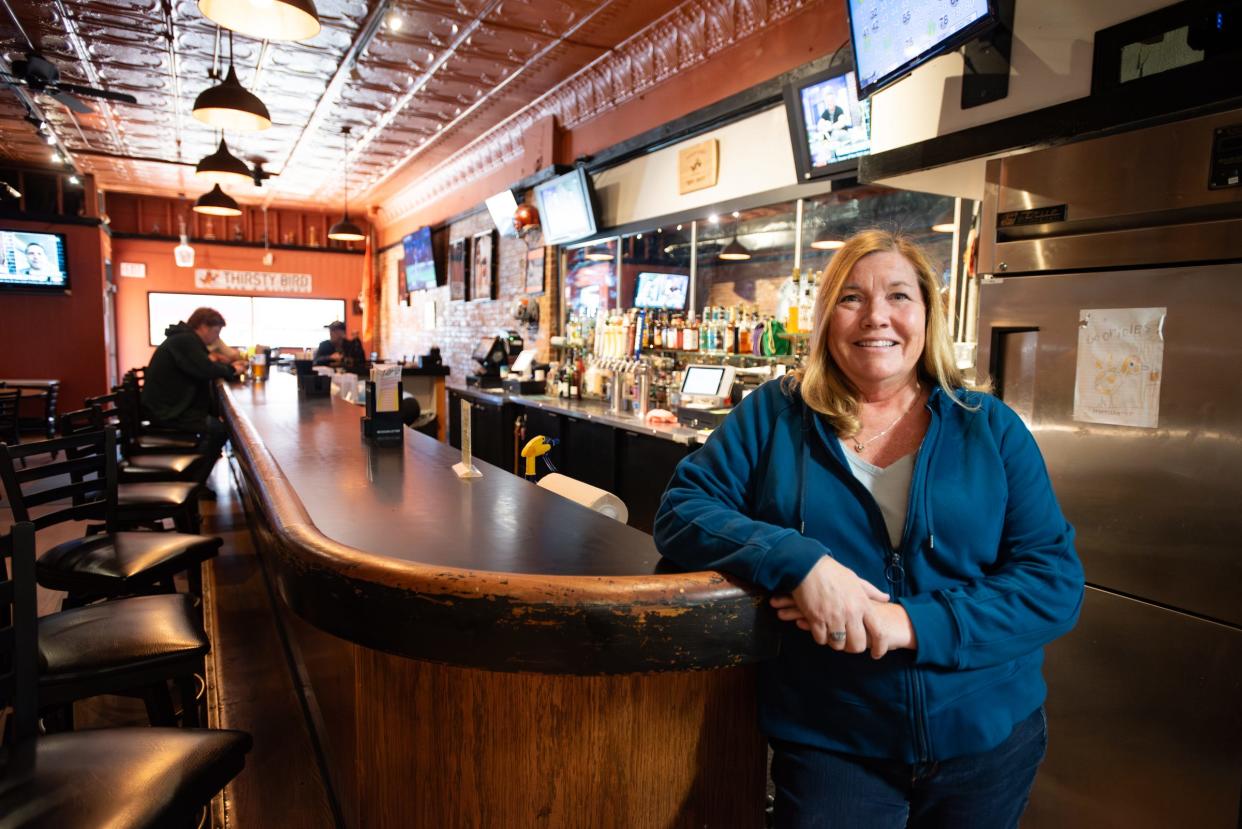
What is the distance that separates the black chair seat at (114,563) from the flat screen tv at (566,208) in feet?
14.1

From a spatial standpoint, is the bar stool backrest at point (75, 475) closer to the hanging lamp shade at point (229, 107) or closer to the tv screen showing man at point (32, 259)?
the hanging lamp shade at point (229, 107)

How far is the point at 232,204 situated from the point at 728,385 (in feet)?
20.8

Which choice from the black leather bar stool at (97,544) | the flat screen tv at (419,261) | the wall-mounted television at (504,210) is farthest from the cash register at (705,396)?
the flat screen tv at (419,261)

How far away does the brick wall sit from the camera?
24.2ft

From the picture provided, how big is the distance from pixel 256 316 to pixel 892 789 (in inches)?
566

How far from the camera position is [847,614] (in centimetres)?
108

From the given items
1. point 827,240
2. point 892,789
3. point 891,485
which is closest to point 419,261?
point 827,240

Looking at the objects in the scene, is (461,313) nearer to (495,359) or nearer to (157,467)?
(495,359)

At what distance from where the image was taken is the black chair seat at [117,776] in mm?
1180

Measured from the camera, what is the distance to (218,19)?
3.14 meters

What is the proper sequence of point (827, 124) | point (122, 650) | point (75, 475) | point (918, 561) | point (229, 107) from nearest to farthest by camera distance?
point (918, 561)
point (122, 650)
point (75, 475)
point (827, 124)
point (229, 107)

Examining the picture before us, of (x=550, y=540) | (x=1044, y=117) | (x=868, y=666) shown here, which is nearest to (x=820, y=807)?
(x=868, y=666)

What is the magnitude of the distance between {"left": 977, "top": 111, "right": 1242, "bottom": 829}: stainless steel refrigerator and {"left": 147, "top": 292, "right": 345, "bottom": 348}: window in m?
13.0

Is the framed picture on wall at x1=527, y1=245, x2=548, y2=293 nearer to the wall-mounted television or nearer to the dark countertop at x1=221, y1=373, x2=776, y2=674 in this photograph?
the wall-mounted television
